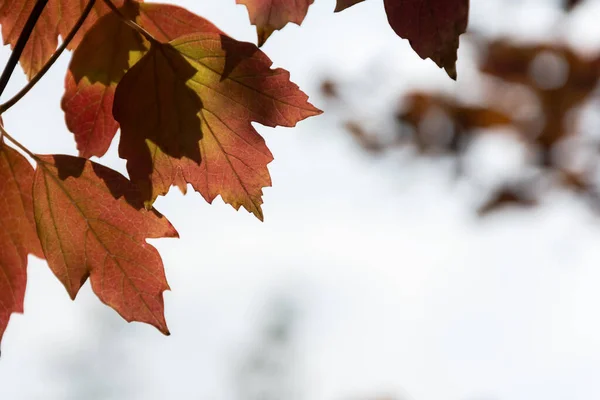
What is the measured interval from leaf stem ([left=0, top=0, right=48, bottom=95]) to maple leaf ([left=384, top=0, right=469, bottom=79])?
251 millimetres

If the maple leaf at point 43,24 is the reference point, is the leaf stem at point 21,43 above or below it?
below

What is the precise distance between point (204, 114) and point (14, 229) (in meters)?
0.20

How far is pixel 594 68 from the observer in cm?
444

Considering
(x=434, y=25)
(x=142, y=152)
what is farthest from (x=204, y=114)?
(x=434, y=25)

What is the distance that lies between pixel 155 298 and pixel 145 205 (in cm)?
8

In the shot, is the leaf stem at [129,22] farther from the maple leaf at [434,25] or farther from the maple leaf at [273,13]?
the maple leaf at [434,25]

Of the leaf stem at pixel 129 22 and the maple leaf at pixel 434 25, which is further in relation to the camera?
the leaf stem at pixel 129 22

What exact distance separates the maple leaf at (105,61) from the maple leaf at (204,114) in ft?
0.17

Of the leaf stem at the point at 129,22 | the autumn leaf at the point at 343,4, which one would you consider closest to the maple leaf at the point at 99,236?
the leaf stem at the point at 129,22

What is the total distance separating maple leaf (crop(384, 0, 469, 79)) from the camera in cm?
45

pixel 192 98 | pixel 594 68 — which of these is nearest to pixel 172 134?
pixel 192 98

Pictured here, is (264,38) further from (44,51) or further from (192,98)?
(44,51)

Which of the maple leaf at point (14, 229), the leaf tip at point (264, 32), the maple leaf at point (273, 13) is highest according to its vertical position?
the maple leaf at point (273, 13)

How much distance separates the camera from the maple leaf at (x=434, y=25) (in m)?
0.45
